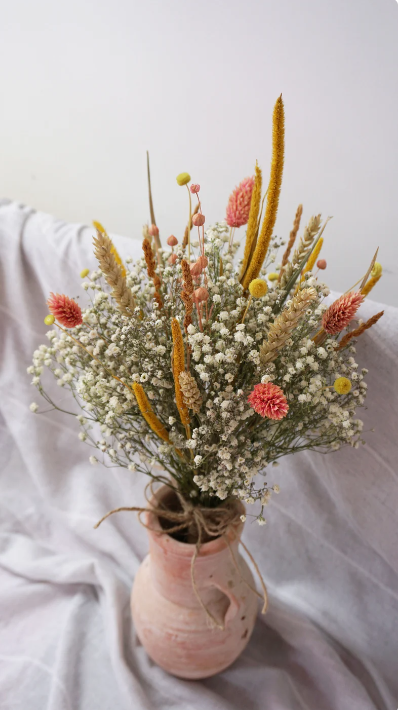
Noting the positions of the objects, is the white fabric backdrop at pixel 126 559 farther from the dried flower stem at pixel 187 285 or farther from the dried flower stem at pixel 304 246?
the dried flower stem at pixel 187 285

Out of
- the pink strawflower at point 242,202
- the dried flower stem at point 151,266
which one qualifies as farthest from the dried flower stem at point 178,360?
the pink strawflower at point 242,202

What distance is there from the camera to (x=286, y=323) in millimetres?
560

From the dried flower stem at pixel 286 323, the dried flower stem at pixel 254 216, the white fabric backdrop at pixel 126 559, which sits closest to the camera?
the dried flower stem at pixel 286 323

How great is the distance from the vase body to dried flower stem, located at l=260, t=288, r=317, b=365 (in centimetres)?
35

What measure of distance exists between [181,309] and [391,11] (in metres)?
0.61

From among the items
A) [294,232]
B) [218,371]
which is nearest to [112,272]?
[218,371]

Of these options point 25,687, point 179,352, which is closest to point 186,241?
point 179,352

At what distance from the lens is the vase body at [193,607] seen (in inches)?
33.0

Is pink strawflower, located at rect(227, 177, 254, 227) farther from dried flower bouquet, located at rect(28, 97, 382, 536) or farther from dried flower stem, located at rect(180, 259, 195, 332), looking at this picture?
dried flower stem, located at rect(180, 259, 195, 332)

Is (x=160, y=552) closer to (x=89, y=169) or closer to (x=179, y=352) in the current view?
(x=179, y=352)

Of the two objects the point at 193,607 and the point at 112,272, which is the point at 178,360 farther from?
the point at 193,607

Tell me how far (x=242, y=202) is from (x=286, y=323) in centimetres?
21

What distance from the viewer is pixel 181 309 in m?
0.71

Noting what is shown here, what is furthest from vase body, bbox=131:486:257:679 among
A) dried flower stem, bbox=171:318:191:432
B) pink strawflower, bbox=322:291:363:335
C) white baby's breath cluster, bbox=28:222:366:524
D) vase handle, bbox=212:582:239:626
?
pink strawflower, bbox=322:291:363:335
